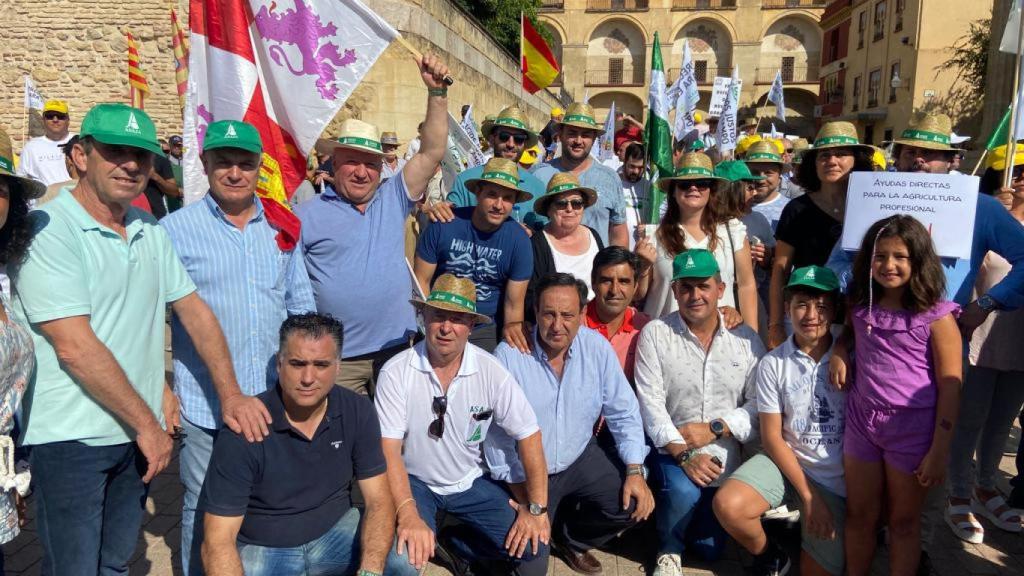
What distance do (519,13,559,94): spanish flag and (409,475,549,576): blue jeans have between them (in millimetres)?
4554

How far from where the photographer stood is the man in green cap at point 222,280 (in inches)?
117

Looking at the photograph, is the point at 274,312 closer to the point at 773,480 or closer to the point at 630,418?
the point at 630,418

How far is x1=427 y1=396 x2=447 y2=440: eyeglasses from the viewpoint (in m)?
3.47

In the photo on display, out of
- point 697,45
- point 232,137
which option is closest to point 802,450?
point 232,137

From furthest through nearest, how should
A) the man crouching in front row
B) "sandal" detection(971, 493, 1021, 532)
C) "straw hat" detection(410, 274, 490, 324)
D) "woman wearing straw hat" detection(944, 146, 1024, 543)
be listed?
1. "sandal" detection(971, 493, 1021, 532)
2. "woman wearing straw hat" detection(944, 146, 1024, 543)
3. "straw hat" detection(410, 274, 490, 324)
4. the man crouching in front row

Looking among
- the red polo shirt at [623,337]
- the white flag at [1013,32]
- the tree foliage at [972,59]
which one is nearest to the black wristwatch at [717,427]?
the red polo shirt at [623,337]

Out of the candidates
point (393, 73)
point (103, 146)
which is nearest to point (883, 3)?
point (393, 73)

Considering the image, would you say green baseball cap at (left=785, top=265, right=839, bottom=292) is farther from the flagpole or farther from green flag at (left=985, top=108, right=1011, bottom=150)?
green flag at (left=985, top=108, right=1011, bottom=150)

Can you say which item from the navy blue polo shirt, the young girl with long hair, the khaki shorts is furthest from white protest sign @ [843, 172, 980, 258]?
the navy blue polo shirt

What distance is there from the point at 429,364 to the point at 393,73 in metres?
10.0

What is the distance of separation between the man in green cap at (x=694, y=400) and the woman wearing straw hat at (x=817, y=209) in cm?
51

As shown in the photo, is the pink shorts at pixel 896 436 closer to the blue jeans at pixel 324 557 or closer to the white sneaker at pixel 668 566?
the white sneaker at pixel 668 566

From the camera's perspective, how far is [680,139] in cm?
966

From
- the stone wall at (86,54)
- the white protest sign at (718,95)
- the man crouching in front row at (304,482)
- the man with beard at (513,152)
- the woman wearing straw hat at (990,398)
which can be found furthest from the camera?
the stone wall at (86,54)
